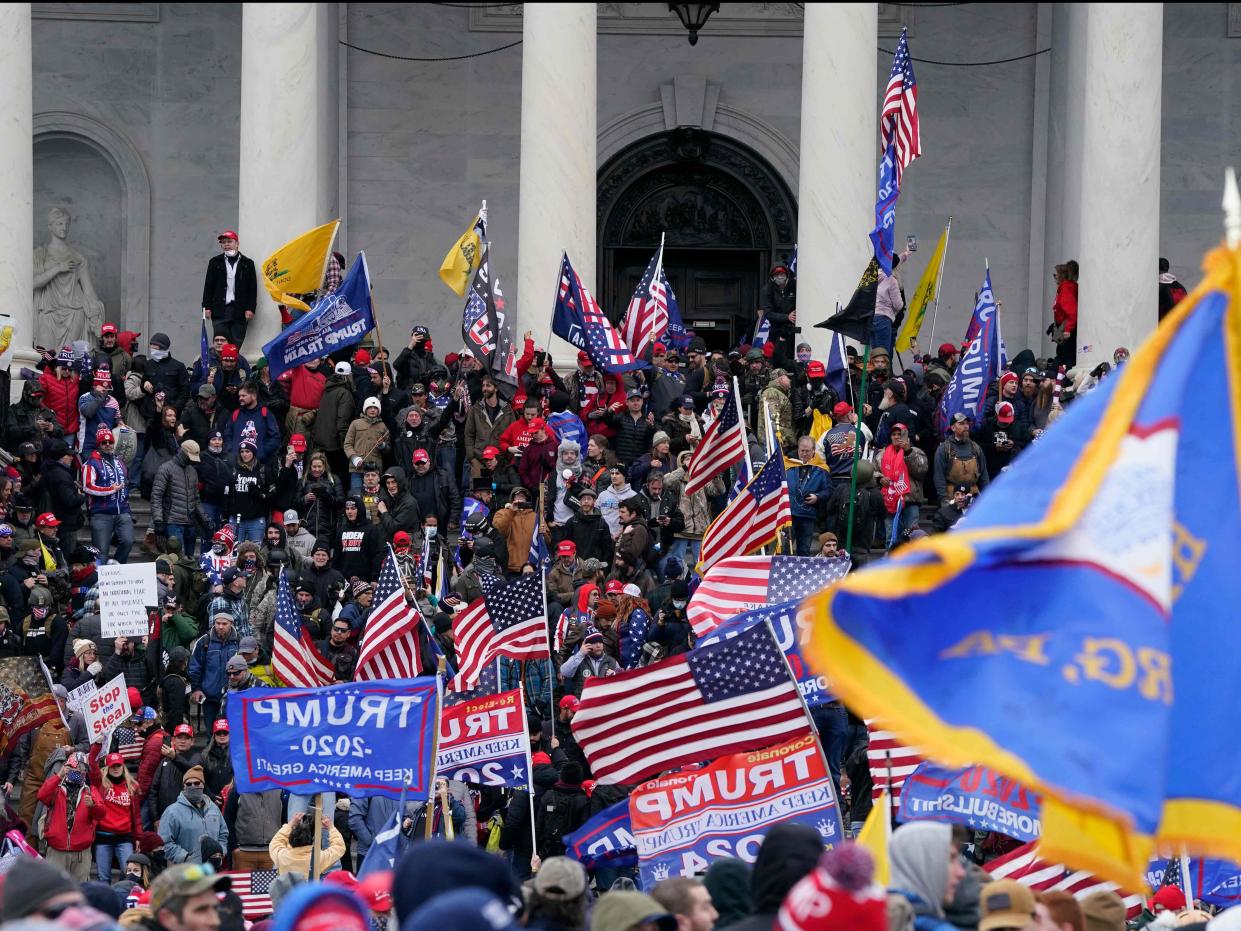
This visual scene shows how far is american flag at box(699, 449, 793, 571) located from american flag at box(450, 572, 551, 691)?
1.34 meters

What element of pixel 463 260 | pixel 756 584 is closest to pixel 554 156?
pixel 463 260

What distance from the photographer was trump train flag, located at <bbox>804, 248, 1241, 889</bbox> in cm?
698

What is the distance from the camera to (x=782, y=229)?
136ft

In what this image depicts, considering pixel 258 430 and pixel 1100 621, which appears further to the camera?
pixel 258 430

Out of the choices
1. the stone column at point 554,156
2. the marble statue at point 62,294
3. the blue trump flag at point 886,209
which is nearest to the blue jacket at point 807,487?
the blue trump flag at point 886,209

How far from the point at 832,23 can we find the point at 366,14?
1090cm

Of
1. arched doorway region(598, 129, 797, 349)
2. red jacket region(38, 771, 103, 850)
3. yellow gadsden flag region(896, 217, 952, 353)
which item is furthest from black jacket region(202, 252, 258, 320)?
red jacket region(38, 771, 103, 850)

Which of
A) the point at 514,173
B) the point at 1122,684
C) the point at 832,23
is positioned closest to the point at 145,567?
the point at 832,23

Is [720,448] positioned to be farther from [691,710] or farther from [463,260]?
[691,710]

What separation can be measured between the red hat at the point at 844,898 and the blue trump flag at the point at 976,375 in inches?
801

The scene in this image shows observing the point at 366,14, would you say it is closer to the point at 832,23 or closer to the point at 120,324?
the point at 120,324

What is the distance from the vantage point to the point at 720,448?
70.4 feet

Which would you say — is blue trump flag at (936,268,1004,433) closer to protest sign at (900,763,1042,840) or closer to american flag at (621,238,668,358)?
american flag at (621,238,668,358)

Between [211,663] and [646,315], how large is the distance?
28.7 feet
